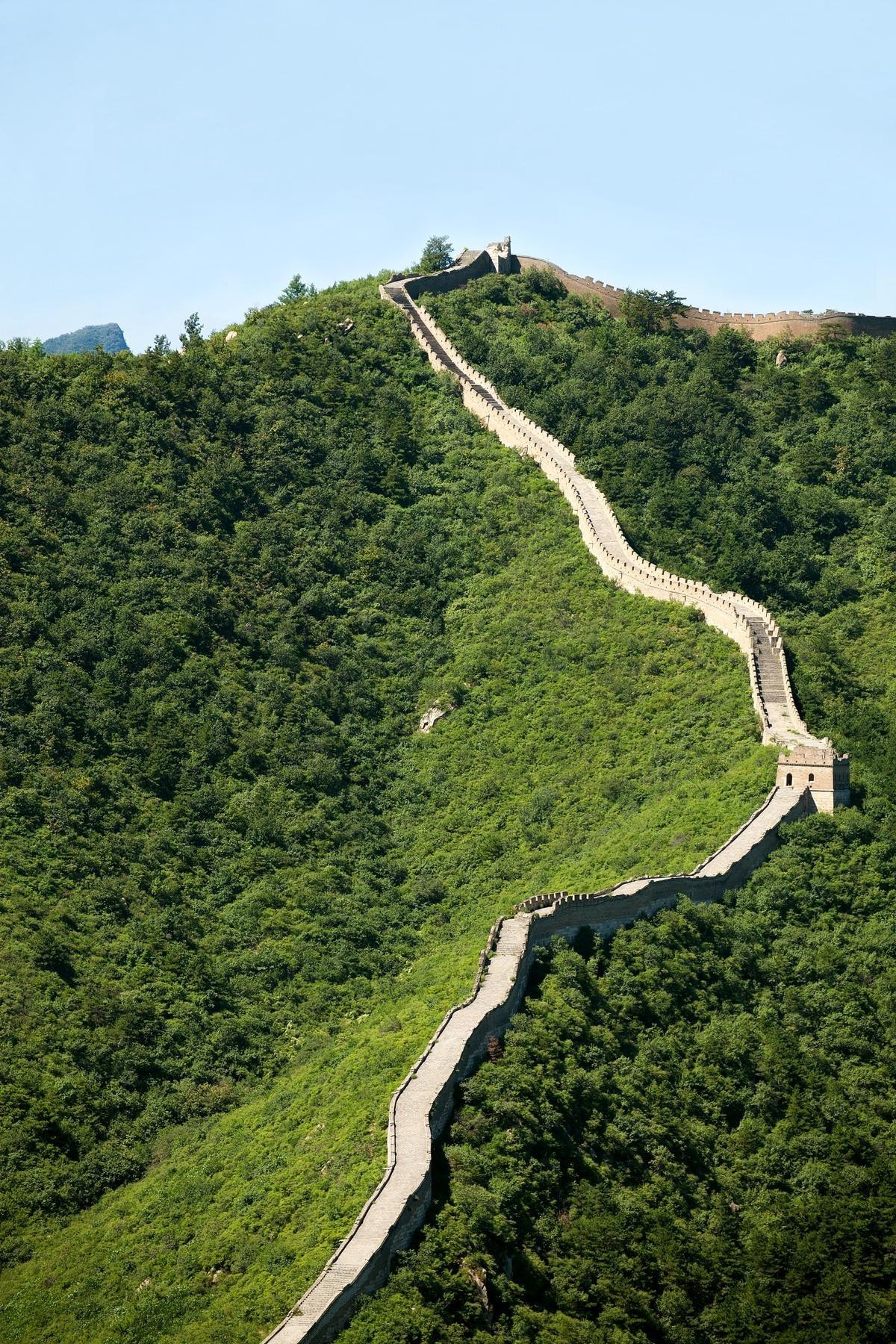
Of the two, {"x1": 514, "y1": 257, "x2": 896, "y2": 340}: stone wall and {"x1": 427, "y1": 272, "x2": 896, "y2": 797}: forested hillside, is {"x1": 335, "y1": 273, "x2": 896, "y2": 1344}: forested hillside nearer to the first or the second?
{"x1": 427, "y1": 272, "x2": 896, "y2": 797}: forested hillside

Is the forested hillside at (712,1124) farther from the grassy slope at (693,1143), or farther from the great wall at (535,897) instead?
the great wall at (535,897)

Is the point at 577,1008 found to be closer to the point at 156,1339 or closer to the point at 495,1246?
the point at 495,1246

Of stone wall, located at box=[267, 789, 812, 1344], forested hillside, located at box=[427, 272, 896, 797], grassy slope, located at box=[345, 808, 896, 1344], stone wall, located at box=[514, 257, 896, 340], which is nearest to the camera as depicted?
stone wall, located at box=[267, 789, 812, 1344]

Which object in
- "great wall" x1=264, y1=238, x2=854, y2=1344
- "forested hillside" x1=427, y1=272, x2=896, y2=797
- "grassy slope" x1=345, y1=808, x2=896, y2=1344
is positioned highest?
"forested hillside" x1=427, y1=272, x2=896, y2=797

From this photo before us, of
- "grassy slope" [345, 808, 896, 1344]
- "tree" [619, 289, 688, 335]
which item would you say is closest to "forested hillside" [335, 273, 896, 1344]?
"grassy slope" [345, 808, 896, 1344]

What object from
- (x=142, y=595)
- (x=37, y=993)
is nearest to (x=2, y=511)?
(x=142, y=595)

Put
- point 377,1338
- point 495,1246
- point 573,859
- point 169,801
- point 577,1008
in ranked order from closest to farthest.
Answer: point 377,1338 → point 495,1246 → point 577,1008 → point 573,859 → point 169,801

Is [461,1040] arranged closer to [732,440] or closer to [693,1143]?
[693,1143]
